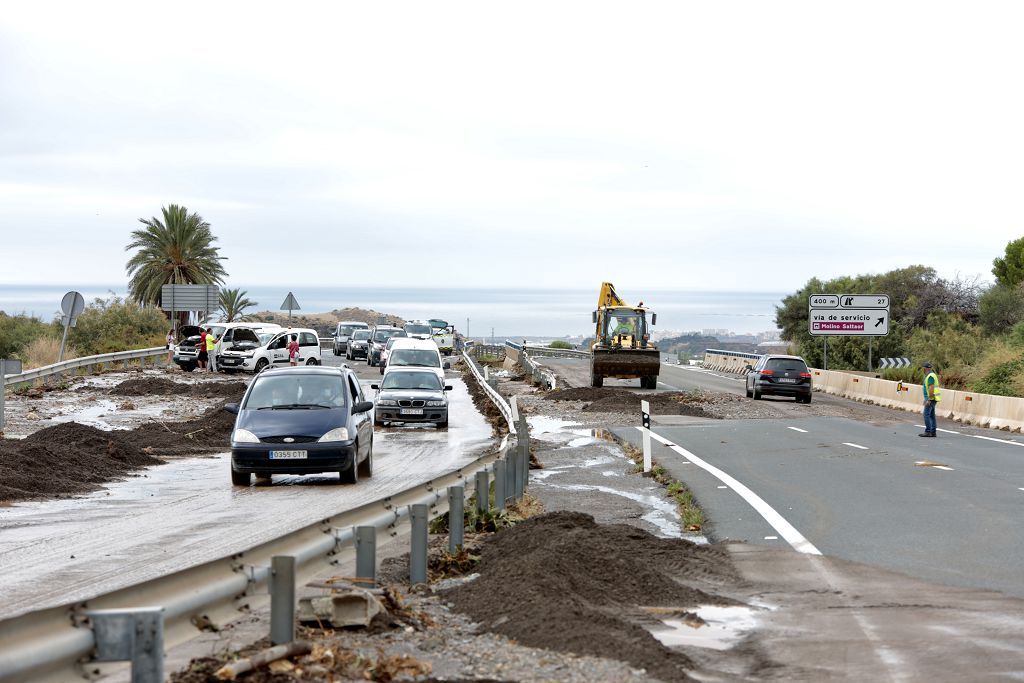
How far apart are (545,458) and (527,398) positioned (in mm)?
19673

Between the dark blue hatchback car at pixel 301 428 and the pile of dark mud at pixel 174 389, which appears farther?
the pile of dark mud at pixel 174 389

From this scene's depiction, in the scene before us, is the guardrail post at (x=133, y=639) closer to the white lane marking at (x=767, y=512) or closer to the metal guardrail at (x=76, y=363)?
the white lane marking at (x=767, y=512)

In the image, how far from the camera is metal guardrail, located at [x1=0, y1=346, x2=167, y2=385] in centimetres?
3838

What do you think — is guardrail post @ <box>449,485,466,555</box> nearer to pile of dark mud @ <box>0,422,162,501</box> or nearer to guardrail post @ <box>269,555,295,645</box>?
guardrail post @ <box>269,555,295,645</box>

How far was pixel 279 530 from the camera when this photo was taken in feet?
44.8

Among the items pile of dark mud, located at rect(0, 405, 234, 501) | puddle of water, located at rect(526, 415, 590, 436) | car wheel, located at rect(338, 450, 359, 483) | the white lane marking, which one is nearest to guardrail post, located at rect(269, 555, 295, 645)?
the white lane marking

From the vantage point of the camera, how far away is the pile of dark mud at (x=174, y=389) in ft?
131

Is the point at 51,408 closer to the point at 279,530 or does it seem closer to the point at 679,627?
the point at 279,530

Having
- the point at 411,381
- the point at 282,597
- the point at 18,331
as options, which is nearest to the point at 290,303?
the point at 18,331

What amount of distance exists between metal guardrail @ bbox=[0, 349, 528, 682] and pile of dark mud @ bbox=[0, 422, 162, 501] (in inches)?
373

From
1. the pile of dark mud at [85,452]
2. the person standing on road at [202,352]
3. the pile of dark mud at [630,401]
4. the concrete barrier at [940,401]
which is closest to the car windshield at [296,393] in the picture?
the pile of dark mud at [85,452]

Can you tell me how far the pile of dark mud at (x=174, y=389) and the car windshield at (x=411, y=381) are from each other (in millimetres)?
8561

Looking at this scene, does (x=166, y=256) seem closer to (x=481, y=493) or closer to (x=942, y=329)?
(x=942, y=329)

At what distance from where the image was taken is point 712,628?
352 inches
